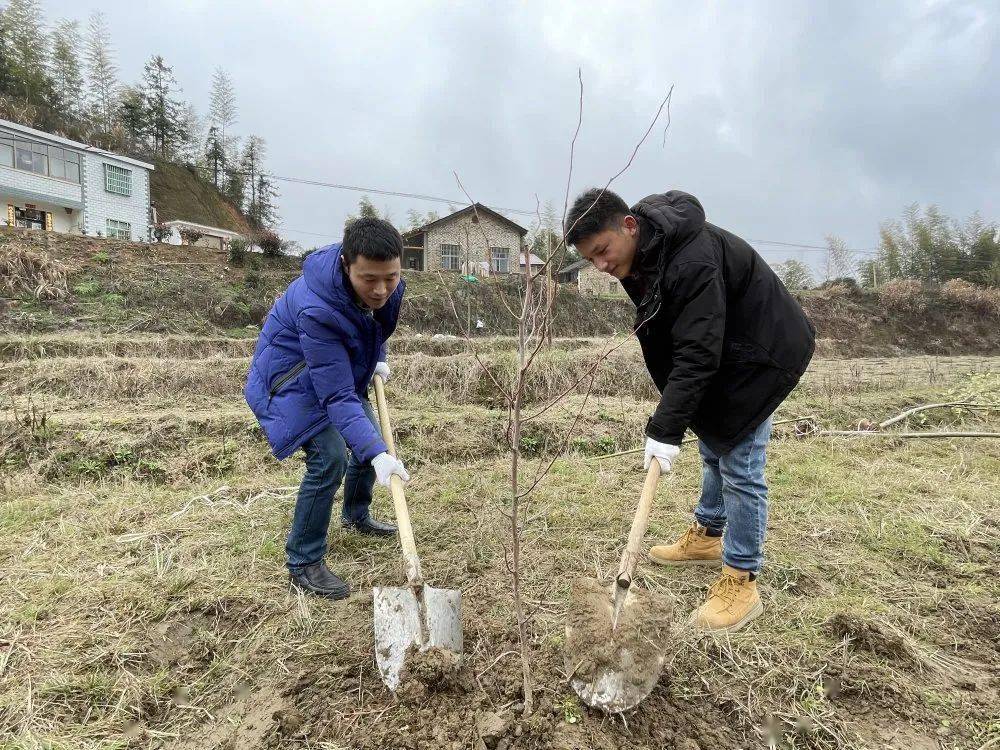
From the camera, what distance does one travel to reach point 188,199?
32.6m

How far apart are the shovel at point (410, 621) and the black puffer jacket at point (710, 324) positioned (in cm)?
105

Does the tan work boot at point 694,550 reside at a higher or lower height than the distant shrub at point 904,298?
lower

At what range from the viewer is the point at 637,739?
1.71 meters

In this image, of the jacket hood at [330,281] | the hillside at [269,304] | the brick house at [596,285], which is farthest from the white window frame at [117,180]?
the jacket hood at [330,281]

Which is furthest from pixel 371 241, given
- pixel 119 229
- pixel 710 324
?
pixel 119 229

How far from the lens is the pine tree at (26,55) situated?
96.4 ft

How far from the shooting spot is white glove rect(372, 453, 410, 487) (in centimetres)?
228

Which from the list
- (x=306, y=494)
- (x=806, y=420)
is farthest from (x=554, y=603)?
(x=806, y=420)

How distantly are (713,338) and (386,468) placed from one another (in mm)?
1432

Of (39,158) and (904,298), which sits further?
(39,158)

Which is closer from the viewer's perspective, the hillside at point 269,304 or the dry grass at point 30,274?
the dry grass at point 30,274

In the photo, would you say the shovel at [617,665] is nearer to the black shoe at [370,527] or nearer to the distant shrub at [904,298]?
the black shoe at [370,527]

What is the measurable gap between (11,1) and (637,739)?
155 ft

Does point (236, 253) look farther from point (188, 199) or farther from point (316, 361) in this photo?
point (188, 199)
